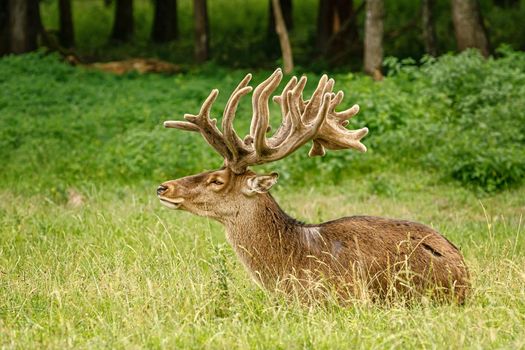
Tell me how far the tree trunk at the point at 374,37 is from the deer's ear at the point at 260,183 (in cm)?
1122

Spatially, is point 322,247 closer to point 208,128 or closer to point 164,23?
point 208,128

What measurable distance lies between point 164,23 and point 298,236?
74.5 ft

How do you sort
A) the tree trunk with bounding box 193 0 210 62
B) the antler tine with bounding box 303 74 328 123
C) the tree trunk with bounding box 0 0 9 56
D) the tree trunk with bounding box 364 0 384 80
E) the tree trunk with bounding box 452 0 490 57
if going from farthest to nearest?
the tree trunk with bounding box 193 0 210 62
the tree trunk with bounding box 0 0 9 56
the tree trunk with bounding box 452 0 490 57
the tree trunk with bounding box 364 0 384 80
the antler tine with bounding box 303 74 328 123

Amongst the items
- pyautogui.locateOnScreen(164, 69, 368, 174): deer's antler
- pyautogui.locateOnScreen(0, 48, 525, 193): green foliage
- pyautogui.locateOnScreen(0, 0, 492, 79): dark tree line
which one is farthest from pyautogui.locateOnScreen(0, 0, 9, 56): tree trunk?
pyautogui.locateOnScreen(164, 69, 368, 174): deer's antler

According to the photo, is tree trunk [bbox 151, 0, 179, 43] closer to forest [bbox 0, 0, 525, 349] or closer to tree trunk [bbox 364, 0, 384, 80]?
forest [bbox 0, 0, 525, 349]

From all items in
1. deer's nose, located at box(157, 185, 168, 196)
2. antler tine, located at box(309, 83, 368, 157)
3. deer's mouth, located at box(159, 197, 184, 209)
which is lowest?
deer's mouth, located at box(159, 197, 184, 209)

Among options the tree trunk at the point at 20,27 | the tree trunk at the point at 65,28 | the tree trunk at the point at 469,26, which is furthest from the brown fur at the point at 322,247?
the tree trunk at the point at 65,28

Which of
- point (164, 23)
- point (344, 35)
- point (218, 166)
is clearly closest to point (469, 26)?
point (344, 35)

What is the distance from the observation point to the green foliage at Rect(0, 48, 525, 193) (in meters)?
13.7

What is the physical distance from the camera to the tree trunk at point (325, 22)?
23.6 meters

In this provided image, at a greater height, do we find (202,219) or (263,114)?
(263,114)

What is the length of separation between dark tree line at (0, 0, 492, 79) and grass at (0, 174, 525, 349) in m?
8.14

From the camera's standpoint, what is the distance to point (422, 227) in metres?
7.48

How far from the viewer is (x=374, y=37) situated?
18.6 m
